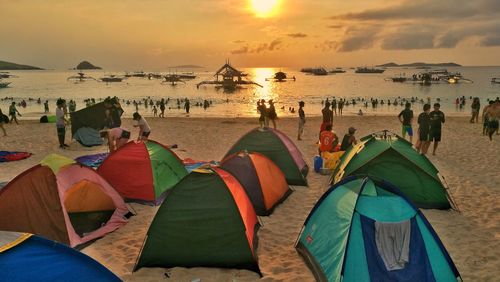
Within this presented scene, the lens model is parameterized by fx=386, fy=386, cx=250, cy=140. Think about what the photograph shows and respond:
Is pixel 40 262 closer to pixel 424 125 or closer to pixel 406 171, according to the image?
pixel 406 171

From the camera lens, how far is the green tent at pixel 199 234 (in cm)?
693

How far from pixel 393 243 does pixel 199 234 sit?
3.31 metres

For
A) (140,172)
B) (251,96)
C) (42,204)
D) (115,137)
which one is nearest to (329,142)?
(140,172)

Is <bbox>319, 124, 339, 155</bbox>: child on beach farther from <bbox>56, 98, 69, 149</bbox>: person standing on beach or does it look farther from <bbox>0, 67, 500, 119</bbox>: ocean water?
<bbox>0, 67, 500, 119</bbox>: ocean water

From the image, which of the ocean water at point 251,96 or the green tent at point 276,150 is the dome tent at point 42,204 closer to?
the green tent at point 276,150

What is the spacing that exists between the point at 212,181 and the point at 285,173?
475cm

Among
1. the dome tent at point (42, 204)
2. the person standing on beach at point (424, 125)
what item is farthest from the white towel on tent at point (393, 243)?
the person standing on beach at point (424, 125)

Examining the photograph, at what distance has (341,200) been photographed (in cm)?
676

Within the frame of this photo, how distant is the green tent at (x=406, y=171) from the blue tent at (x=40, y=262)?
676 cm

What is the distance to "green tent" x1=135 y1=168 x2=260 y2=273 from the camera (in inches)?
273

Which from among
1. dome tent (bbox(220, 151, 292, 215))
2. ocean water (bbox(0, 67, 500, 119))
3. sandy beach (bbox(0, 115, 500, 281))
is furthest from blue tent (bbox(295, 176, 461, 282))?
ocean water (bbox(0, 67, 500, 119))

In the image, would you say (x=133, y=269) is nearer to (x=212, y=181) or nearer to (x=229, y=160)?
→ (x=212, y=181)

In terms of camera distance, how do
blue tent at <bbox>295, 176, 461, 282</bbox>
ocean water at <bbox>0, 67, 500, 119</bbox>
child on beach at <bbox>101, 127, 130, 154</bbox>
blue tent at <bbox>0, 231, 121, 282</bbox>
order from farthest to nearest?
1. ocean water at <bbox>0, 67, 500, 119</bbox>
2. child on beach at <bbox>101, 127, 130, 154</bbox>
3. blue tent at <bbox>295, 176, 461, 282</bbox>
4. blue tent at <bbox>0, 231, 121, 282</bbox>

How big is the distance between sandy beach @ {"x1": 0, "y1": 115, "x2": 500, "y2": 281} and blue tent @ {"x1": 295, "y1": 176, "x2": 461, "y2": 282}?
81 cm
